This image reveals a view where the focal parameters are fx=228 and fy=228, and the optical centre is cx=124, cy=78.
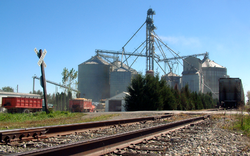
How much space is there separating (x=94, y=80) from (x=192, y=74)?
30.8 m

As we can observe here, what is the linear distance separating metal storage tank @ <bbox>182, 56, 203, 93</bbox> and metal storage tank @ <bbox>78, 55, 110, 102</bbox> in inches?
992

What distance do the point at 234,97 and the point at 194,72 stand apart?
4619 centimetres

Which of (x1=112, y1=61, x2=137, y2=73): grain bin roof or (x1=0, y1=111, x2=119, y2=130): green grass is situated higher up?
(x1=112, y1=61, x2=137, y2=73): grain bin roof

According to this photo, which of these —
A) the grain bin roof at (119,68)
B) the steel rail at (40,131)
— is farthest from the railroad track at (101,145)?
the grain bin roof at (119,68)

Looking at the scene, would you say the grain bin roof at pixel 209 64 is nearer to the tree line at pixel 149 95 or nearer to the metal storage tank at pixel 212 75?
the metal storage tank at pixel 212 75

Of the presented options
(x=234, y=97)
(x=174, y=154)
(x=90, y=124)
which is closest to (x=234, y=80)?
(x=234, y=97)

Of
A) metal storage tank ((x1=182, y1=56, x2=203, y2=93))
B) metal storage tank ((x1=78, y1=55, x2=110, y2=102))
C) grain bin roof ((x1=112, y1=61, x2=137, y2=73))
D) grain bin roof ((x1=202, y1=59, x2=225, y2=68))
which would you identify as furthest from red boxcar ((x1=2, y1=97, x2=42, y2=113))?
grain bin roof ((x1=202, y1=59, x2=225, y2=68))

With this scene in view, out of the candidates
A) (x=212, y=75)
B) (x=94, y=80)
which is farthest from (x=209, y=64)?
(x=94, y=80)

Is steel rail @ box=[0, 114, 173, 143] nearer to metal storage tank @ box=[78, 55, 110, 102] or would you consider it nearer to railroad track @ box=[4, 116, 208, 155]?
railroad track @ box=[4, 116, 208, 155]

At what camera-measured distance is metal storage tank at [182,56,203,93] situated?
7012 cm

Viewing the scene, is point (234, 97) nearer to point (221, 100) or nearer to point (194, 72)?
point (221, 100)

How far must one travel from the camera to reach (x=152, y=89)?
90.1 ft

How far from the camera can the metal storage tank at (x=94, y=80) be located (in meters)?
71.9

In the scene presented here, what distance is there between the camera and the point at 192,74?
7081 centimetres
